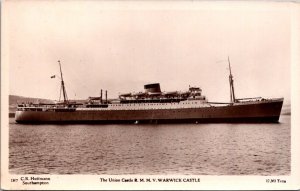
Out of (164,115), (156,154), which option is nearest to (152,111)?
(164,115)

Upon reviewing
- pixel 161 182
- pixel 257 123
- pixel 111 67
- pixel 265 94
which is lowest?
pixel 161 182

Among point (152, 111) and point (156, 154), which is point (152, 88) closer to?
point (156, 154)

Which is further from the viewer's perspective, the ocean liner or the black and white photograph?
the ocean liner

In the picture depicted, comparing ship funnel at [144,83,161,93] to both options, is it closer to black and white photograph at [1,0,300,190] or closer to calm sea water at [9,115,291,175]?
black and white photograph at [1,0,300,190]

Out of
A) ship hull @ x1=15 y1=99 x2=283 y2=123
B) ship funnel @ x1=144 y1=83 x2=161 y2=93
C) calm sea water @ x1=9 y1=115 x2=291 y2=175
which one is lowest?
calm sea water @ x1=9 y1=115 x2=291 y2=175

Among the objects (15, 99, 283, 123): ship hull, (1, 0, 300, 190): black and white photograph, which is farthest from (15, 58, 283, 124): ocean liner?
(1, 0, 300, 190): black and white photograph

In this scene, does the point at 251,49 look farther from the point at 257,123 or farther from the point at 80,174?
the point at 80,174

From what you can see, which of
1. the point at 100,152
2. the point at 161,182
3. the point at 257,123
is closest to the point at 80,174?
the point at 100,152
